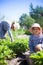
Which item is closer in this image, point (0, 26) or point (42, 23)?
point (0, 26)

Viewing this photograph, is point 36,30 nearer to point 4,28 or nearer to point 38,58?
point 38,58

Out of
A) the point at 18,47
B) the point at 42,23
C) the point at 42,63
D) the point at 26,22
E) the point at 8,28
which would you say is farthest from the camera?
the point at 26,22

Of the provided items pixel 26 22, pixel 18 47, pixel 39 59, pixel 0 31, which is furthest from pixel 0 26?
pixel 26 22

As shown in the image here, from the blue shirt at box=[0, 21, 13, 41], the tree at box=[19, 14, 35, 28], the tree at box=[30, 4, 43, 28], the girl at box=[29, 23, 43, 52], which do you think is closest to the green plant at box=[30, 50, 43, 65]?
the girl at box=[29, 23, 43, 52]

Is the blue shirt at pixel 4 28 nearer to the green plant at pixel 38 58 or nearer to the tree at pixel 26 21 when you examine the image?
the green plant at pixel 38 58

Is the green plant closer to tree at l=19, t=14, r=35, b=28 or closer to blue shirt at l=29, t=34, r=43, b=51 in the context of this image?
blue shirt at l=29, t=34, r=43, b=51

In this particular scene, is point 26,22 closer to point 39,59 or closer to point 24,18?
point 24,18

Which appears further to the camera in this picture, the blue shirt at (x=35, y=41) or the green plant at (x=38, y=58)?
the blue shirt at (x=35, y=41)

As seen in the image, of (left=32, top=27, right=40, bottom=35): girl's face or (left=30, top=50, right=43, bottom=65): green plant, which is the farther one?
(left=32, top=27, right=40, bottom=35): girl's face

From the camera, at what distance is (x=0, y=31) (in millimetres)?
8289

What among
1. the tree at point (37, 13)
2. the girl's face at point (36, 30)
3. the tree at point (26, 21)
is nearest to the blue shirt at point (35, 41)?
the girl's face at point (36, 30)

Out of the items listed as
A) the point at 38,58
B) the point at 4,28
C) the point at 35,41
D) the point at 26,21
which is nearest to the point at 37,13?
the point at 26,21

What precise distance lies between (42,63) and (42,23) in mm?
30321

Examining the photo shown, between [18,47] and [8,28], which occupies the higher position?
[8,28]
